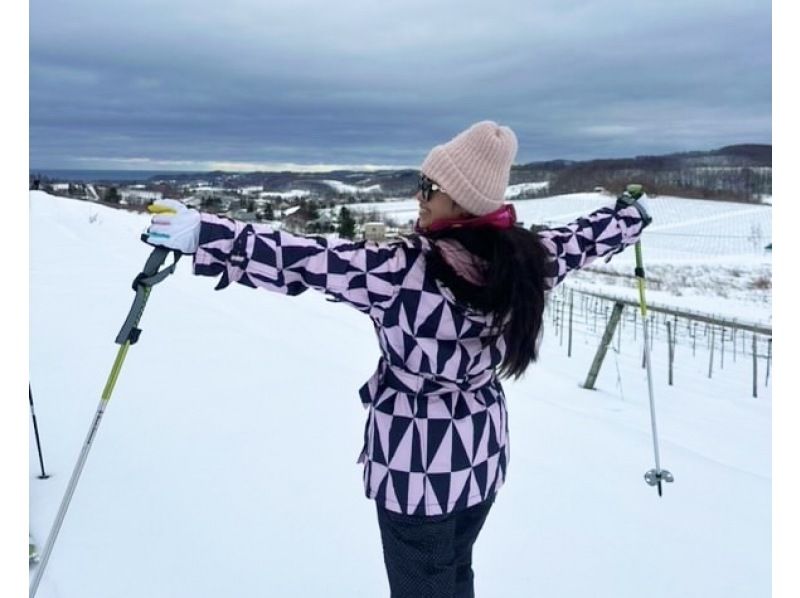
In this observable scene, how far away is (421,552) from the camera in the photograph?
134cm

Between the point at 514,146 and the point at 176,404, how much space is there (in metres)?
2.34

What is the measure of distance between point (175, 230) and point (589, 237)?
98cm

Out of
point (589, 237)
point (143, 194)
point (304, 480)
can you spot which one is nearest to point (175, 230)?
point (589, 237)

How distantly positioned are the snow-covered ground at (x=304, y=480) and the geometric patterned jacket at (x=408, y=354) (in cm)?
72

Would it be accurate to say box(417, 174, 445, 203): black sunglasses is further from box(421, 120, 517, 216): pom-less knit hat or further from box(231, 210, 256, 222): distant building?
box(231, 210, 256, 222): distant building

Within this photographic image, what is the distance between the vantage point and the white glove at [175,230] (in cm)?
117

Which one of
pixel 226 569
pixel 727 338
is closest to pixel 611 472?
pixel 226 569

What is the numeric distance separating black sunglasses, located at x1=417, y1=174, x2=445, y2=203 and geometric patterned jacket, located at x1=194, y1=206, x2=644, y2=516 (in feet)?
0.29

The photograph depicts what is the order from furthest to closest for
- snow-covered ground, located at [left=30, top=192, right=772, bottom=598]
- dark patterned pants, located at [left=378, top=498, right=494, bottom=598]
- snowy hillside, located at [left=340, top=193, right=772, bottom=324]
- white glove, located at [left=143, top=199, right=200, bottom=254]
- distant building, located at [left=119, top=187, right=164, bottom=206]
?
snowy hillside, located at [left=340, top=193, right=772, bottom=324] < snow-covered ground, located at [left=30, top=192, right=772, bottom=598] < distant building, located at [left=119, top=187, right=164, bottom=206] < dark patterned pants, located at [left=378, top=498, right=494, bottom=598] < white glove, located at [left=143, top=199, right=200, bottom=254]

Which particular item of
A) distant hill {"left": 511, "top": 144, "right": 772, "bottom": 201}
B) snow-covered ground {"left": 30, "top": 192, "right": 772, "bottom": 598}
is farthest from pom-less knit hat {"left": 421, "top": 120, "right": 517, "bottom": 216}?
distant hill {"left": 511, "top": 144, "right": 772, "bottom": 201}

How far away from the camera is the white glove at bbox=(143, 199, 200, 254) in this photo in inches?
46.2

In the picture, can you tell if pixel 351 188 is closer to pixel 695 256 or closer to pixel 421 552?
pixel 695 256

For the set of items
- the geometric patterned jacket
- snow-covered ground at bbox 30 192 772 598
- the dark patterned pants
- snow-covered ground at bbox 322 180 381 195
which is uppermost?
snow-covered ground at bbox 322 180 381 195

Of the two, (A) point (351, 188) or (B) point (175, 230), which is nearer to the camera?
(B) point (175, 230)
